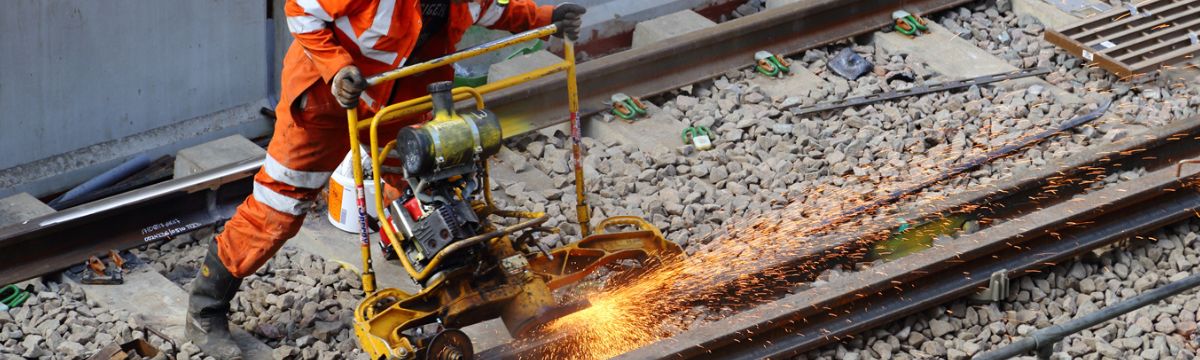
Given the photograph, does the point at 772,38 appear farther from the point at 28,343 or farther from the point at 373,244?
the point at 28,343

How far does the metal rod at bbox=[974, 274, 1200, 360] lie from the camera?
4836 mm

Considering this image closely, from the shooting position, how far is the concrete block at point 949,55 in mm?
8402


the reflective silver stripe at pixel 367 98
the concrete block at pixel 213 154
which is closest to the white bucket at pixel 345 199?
the concrete block at pixel 213 154

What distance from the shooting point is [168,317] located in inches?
258

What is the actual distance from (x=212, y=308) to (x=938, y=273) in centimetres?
268

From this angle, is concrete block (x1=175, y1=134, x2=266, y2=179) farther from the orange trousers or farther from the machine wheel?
the machine wheel

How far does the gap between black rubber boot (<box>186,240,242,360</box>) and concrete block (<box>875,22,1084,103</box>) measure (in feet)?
12.9

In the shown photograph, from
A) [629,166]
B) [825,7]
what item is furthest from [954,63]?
[629,166]

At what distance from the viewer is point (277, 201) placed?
6.00 metres

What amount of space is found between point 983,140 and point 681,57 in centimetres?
159

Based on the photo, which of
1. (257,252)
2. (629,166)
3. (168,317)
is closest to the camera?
(257,252)

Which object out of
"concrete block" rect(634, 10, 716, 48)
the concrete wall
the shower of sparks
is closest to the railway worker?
the shower of sparks

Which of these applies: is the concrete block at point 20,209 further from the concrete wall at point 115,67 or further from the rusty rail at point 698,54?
the rusty rail at point 698,54

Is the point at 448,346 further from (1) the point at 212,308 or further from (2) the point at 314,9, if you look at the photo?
(2) the point at 314,9
